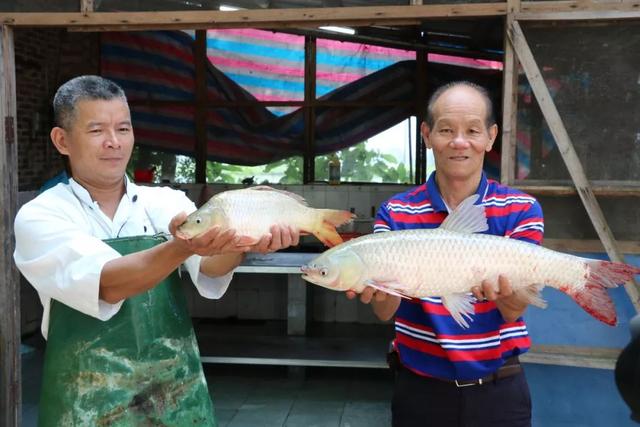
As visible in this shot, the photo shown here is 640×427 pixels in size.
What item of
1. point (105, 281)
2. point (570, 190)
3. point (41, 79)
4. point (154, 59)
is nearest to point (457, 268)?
point (105, 281)

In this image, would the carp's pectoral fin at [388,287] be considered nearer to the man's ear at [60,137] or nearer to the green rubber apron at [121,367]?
the green rubber apron at [121,367]

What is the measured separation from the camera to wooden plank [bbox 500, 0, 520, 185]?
4.16 metres

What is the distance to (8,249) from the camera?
14.5ft

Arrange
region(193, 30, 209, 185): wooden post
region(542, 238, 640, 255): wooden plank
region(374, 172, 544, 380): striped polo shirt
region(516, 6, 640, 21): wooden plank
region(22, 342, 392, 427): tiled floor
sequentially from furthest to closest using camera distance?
1. region(193, 30, 209, 185): wooden post
2. region(22, 342, 392, 427): tiled floor
3. region(542, 238, 640, 255): wooden plank
4. region(516, 6, 640, 21): wooden plank
5. region(374, 172, 544, 380): striped polo shirt

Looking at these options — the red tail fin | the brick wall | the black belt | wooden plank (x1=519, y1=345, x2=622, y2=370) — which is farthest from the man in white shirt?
the brick wall

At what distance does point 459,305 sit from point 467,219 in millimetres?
299

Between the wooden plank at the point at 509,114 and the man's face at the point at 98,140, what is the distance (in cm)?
286

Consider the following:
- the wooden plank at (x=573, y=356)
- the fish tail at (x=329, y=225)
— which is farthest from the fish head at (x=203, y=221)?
the wooden plank at (x=573, y=356)

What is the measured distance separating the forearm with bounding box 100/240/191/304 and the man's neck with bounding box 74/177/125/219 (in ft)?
1.33

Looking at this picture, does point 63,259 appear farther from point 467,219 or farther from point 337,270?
point 467,219

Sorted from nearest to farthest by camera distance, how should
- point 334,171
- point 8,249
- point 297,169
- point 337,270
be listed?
point 337,270, point 8,249, point 334,171, point 297,169

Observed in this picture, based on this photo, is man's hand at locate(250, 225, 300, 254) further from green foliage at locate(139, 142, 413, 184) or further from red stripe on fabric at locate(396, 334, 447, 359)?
green foliage at locate(139, 142, 413, 184)

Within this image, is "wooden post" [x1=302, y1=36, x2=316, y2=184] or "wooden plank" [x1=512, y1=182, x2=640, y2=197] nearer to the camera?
→ "wooden plank" [x1=512, y1=182, x2=640, y2=197]

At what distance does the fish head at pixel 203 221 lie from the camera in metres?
1.85
